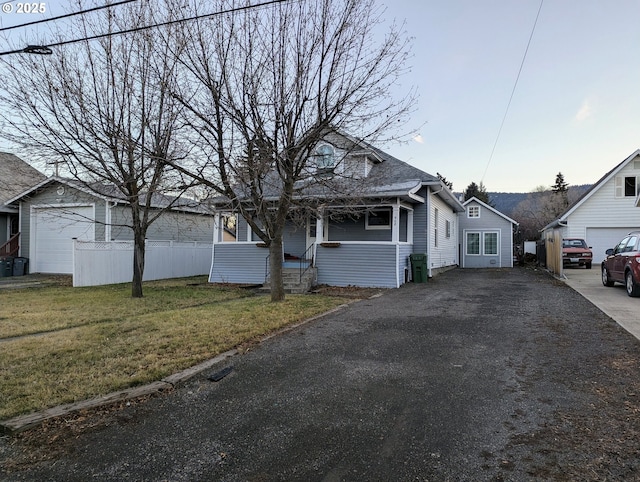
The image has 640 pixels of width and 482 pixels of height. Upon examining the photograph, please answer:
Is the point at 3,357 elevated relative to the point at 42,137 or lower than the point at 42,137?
lower

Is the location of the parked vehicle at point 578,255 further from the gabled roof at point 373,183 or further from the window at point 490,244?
the gabled roof at point 373,183

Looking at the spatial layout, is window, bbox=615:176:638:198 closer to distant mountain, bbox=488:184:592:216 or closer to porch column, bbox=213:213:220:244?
porch column, bbox=213:213:220:244

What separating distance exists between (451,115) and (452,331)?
399 inches

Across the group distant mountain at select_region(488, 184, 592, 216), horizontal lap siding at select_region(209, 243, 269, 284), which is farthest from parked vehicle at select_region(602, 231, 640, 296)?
distant mountain at select_region(488, 184, 592, 216)

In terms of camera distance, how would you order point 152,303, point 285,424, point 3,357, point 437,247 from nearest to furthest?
point 285,424, point 3,357, point 152,303, point 437,247

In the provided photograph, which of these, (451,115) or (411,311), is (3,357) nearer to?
(411,311)

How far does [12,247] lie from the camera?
1883 cm

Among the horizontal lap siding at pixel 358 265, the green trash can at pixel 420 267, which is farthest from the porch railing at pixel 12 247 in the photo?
the green trash can at pixel 420 267

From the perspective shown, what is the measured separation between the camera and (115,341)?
19.3 ft

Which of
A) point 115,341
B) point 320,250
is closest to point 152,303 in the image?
point 115,341

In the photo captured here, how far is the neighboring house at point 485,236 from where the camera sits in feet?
82.6

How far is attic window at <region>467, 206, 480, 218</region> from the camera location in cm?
2580

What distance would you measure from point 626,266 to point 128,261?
16.4 m

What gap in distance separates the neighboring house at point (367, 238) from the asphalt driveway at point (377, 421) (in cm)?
733
